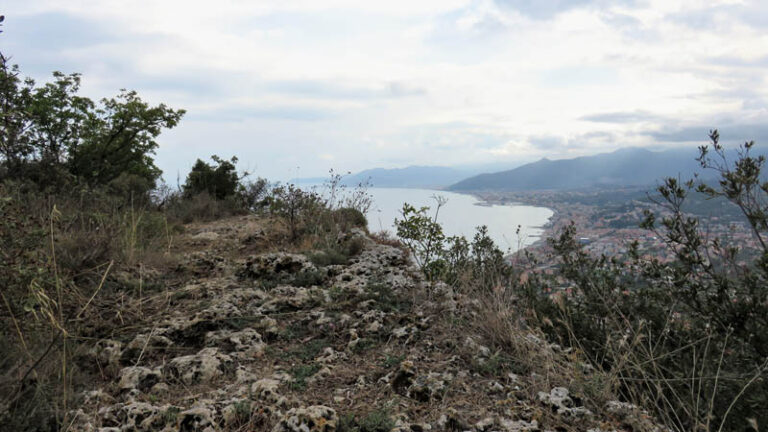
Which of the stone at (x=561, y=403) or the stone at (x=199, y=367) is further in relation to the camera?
the stone at (x=199, y=367)

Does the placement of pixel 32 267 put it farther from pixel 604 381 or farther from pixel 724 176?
pixel 724 176

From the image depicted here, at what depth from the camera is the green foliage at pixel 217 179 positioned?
14656 millimetres

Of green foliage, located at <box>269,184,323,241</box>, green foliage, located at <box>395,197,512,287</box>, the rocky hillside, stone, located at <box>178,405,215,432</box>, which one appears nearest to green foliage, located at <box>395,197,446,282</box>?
green foliage, located at <box>395,197,512,287</box>

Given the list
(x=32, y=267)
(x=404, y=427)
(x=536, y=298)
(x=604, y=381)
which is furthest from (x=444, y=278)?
(x=32, y=267)

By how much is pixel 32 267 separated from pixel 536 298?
4.13m

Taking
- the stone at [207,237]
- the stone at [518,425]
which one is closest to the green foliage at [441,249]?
the stone at [518,425]

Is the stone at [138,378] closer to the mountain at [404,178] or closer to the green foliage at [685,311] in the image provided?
the green foliage at [685,311]

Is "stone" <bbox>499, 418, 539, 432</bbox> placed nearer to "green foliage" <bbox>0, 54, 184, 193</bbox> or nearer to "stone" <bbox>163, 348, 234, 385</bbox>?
"stone" <bbox>163, 348, 234, 385</bbox>

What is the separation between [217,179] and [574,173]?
77.2 metres

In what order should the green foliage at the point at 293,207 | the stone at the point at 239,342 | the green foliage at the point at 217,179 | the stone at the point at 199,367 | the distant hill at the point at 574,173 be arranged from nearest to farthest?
the stone at the point at 199,367 < the stone at the point at 239,342 < the green foliage at the point at 293,207 < the green foliage at the point at 217,179 < the distant hill at the point at 574,173

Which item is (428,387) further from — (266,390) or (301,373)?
(266,390)

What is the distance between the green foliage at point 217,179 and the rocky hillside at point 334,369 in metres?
11.1

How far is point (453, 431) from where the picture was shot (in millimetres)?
2111

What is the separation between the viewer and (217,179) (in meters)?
14.8
